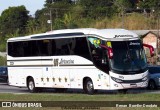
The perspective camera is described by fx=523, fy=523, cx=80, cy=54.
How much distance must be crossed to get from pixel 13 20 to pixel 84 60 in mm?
93273

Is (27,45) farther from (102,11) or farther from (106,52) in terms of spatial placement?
(102,11)

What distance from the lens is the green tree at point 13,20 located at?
118 meters

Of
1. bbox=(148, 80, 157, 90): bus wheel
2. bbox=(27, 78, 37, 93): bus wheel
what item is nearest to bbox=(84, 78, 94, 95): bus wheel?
bbox=(27, 78, 37, 93): bus wheel

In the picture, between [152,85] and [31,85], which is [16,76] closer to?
[31,85]

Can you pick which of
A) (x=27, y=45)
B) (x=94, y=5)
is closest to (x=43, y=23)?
(x=94, y=5)

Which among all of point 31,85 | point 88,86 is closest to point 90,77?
point 88,86

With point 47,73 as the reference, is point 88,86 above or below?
below

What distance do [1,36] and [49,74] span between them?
8887 centimetres

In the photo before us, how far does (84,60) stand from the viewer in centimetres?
2833

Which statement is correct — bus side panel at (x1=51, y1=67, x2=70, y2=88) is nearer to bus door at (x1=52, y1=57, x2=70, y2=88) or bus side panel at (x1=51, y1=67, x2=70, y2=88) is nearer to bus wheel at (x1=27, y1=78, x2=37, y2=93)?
bus door at (x1=52, y1=57, x2=70, y2=88)

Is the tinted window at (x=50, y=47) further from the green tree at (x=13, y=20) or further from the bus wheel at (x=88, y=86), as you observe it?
the green tree at (x=13, y=20)

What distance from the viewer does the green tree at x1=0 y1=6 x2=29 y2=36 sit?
4656 inches

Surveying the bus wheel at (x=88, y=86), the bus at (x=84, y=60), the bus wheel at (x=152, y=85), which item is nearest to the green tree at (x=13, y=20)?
the bus at (x=84, y=60)

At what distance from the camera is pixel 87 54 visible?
1105 inches
